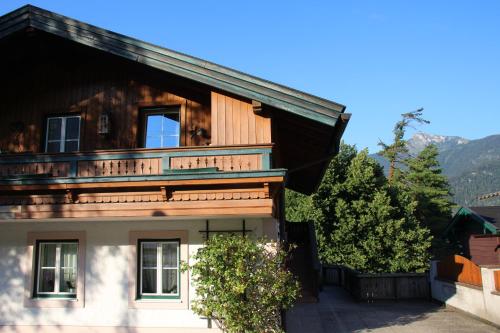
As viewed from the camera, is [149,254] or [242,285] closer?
[242,285]

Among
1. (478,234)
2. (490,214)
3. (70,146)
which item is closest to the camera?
(70,146)

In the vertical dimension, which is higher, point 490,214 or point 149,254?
point 490,214

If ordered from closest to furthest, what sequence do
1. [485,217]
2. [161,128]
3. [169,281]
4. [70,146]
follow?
[169,281]
[161,128]
[70,146]
[485,217]

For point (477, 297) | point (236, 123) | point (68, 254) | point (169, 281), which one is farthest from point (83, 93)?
point (477, 297)

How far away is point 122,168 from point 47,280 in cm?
353

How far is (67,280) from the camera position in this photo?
12.0 metres

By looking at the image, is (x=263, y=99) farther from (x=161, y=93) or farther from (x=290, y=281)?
(x=290, y=281)

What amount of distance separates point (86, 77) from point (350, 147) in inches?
768

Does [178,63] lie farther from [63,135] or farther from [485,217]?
[485,217]

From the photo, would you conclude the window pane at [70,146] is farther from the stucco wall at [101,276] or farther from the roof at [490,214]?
the roof at [490,214]

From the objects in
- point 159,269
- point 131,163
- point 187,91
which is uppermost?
point 187,91

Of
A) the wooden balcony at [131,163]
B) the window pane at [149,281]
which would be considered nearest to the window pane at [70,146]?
the wooden balcony at [131,163]

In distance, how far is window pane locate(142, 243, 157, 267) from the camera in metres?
11.7

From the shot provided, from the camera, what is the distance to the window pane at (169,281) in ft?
37.7
